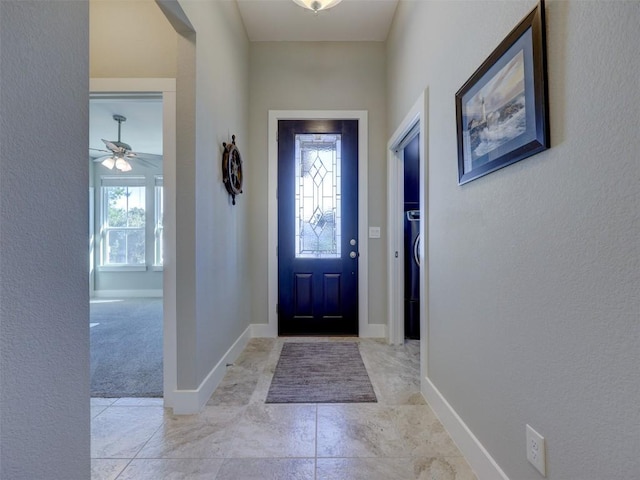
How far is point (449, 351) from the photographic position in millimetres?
1683

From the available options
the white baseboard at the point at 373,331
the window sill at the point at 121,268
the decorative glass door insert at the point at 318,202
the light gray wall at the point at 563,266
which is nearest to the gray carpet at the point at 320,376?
the white baseboard at the point at 373,331

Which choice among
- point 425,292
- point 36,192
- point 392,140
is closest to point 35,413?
point 36,192

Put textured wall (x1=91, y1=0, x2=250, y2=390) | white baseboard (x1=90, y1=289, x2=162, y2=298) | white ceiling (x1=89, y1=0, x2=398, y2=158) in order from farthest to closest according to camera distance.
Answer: white baseboard (x1=90, y1=289, x2=162, y2=298) < white ceiling (x1=89, y1=0, x2=398, y2=158) < textured wall (x1=91, y1=0, x2=250, y2=390)

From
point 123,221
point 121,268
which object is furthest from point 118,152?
point 121,268

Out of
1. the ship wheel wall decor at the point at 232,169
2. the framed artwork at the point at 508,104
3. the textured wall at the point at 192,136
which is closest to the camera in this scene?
the framed artwork at the point at 508,104

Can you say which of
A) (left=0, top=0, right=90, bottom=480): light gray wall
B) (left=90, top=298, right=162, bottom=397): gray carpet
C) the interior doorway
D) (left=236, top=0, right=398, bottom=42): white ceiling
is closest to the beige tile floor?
(left=90, top=298, right=162, bottom=397): gray carpet

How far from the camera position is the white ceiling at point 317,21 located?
9.12 ft

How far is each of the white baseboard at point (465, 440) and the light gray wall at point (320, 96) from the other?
4.77ft

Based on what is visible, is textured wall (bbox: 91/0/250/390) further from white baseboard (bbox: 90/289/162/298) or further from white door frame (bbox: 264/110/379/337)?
white baseboard (bbox: 90/289/162/298)

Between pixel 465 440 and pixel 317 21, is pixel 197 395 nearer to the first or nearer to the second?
pixel 465 440

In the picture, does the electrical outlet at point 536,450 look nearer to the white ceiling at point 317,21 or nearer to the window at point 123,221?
the white ceiling at point 317,21

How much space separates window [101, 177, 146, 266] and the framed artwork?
6179 mm

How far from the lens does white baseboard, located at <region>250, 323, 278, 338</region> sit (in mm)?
3264

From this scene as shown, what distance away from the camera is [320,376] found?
2336 mm
